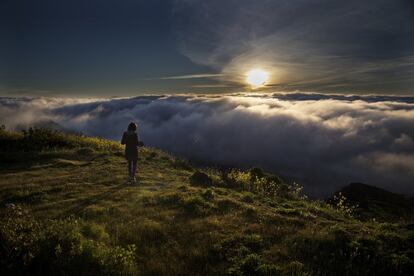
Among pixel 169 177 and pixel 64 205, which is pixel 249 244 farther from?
pixel 169 177

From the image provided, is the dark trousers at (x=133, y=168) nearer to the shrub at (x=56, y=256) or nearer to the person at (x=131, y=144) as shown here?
the person at (x=131, y=144)

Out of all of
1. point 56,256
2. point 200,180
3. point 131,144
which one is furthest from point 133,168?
point 56,256

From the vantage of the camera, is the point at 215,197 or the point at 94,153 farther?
the point at 94,153

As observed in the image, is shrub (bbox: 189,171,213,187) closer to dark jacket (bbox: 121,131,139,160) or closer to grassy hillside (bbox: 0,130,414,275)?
grassy hillside (bbox: 0,130,414,275)

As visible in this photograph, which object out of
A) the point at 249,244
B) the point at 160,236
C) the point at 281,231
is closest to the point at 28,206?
the point at 160,236

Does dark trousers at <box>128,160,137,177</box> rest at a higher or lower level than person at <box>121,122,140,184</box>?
lower

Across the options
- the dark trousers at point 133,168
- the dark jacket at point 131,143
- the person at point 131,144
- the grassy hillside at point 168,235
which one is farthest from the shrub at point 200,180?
the dark jacket at point 131,143

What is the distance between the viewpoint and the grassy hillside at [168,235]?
6.58 metres

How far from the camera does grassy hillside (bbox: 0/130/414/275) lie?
6582 millimetres

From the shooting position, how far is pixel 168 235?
28.1 ft

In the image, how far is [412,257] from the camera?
7.71 m

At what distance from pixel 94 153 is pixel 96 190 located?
11525 mm

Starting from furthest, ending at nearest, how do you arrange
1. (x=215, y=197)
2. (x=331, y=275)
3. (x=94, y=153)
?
(x=94, y=153), (x=215, y=197), (x=331, y=275)

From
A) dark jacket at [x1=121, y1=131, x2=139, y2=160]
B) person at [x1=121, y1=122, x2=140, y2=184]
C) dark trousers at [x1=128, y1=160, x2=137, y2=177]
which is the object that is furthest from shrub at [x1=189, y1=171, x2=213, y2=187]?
dark jacket at [x1=121, y1=131, x2=139, y2=160]
